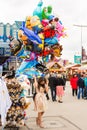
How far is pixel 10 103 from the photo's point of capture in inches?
372

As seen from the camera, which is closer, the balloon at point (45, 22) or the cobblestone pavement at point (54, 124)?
the cobblestone pavement at point (54, 124)

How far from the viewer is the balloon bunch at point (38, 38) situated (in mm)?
11945

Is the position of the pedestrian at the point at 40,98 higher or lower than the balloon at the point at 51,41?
lower

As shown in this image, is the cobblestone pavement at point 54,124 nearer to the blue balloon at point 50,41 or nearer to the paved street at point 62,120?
the paved street at point 62,120

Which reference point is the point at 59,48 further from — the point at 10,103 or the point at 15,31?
the point at 10,103

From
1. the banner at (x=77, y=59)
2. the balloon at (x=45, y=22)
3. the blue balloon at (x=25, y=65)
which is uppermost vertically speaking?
the balloon at (x=45, y=22)

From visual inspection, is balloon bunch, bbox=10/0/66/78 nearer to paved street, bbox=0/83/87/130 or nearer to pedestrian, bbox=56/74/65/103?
paved street, bbox=0/83/87/130

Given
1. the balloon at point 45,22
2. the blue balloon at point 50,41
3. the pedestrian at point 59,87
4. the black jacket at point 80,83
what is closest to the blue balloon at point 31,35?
the blue balloon at point 50,41

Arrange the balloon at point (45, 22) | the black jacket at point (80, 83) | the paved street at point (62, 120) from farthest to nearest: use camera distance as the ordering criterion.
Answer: the black jacket at point (80, 83) < the balloon at point (45, 22) < the paved street at point (62, 120)

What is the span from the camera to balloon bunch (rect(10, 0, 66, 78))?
11.9 meters

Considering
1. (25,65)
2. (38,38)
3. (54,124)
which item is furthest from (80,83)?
(54,124)

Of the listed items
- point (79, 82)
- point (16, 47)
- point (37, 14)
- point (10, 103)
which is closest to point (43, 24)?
point (37, 14)

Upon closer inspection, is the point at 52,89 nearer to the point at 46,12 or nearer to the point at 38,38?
the point at 46,12

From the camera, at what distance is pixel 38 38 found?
1206 centimetres
